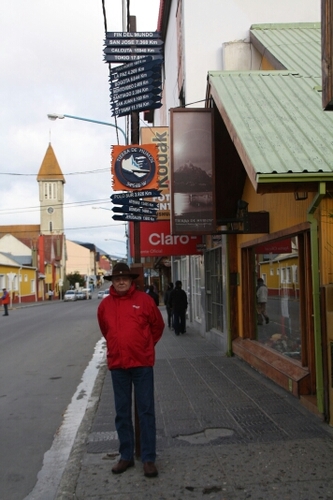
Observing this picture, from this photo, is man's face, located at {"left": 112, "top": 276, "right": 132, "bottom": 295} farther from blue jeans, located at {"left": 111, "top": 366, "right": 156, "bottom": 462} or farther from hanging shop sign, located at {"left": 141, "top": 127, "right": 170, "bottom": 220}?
hanging shop sign, located at {"left": 141, "top": 127, "right": 170, "bottom": 220}

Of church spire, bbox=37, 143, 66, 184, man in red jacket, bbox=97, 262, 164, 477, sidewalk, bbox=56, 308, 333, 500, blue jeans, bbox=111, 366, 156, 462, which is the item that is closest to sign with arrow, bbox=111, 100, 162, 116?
man in red jacket, bbox=97, 262, 164, 477

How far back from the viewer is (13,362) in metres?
12.6

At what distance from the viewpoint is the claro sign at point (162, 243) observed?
14.9m

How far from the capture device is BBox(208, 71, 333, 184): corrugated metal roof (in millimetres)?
5918

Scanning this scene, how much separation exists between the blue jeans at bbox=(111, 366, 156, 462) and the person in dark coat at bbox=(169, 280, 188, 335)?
11349 millimetres

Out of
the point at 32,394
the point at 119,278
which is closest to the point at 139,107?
the point at 119,278

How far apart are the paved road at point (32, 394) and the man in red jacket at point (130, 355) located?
1.00 m

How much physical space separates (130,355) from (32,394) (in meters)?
4.72

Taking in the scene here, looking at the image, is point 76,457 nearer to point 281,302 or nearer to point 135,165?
point 135,165

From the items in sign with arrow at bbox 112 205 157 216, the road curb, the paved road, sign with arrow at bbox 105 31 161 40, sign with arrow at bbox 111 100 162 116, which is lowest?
the paved road

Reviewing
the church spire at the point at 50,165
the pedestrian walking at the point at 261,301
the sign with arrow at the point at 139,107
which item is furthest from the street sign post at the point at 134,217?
the church spire at the point at 50,165

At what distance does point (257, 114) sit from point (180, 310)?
995 cm

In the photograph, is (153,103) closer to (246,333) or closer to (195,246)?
(246,333)

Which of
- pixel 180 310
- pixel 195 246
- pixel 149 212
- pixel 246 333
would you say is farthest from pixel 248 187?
pixel 180 310
